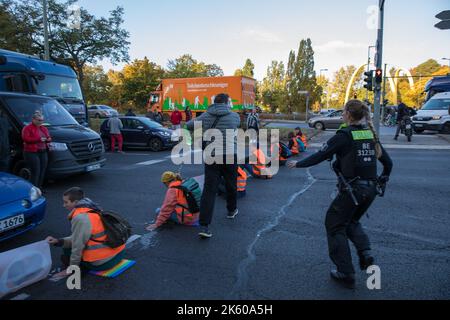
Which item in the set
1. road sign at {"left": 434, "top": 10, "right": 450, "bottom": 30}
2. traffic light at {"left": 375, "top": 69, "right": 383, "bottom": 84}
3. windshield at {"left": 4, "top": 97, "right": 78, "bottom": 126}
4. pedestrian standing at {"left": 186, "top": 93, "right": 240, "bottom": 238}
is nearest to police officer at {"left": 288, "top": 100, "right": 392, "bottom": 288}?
pedestrian standing at {"left": 186, "top": 93, "right": 240, "bottom": 238}

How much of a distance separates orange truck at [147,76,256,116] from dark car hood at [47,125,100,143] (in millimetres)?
16077

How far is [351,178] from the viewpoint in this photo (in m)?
3.31

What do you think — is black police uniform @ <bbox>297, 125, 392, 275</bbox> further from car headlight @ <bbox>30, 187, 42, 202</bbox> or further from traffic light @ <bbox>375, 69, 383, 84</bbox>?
traffic light @ <bbox>375, 69, 383, 84</bbox>

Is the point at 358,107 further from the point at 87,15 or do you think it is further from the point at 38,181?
the point at 87,15

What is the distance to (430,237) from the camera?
187 inches

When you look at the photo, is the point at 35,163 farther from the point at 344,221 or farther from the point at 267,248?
the point at 344,221

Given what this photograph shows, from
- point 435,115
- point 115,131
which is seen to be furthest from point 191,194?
point 435,115

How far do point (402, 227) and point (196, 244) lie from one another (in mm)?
3005

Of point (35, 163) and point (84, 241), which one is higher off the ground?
Result: point (35, 163)

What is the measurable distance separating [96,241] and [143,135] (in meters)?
12.2

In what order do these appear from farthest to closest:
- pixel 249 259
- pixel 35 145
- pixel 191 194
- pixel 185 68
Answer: pixel 185 68
pixel 35 145
pixel 191 194
pixel 249 259

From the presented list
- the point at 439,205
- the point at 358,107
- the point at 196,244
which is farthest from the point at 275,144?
the point at 358,107

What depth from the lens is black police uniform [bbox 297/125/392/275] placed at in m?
3.27

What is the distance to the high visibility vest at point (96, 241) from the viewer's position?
11.5 feet
